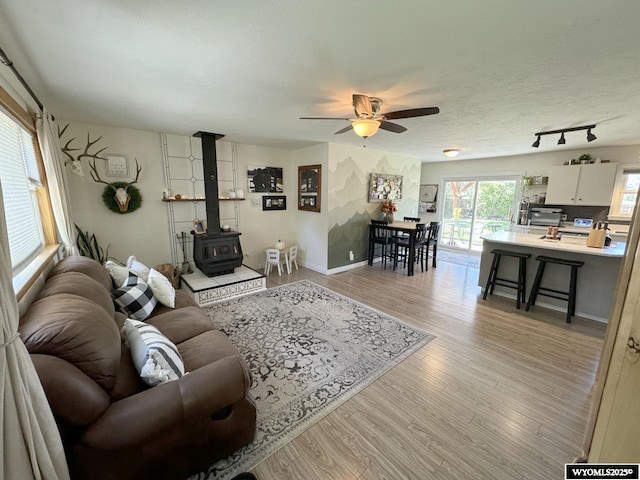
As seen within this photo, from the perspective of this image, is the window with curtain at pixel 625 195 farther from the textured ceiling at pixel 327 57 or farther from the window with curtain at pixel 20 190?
the window with curtain at pixel 20 190

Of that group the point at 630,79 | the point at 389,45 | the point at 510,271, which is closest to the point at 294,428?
the point at 389,45

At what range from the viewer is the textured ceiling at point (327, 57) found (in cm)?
126

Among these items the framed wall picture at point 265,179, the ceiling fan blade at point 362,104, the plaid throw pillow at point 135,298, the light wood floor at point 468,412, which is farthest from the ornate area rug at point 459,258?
the plaid throw pillow at point 135,298

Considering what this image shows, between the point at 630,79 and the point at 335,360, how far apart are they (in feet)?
10.5

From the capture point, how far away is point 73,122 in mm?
3348

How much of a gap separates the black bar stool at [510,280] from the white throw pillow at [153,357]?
399cm

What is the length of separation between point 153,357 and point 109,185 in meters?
3.37

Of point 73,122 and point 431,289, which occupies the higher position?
point 73,122

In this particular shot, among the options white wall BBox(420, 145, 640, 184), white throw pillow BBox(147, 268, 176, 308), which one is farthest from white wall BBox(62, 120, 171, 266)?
white wall BBox(420, 145, 640, 184)

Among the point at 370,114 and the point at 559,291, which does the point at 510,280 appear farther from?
the point at 370,114

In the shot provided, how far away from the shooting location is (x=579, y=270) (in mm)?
3209

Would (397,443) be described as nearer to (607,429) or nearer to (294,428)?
(294,428)

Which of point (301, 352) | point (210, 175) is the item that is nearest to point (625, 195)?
point (301, 352)

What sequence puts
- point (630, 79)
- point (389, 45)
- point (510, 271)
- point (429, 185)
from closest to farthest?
point (389, 45)
point (630, 79)
point (510, 271)
point (429, 185)
